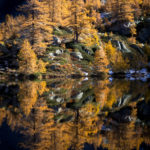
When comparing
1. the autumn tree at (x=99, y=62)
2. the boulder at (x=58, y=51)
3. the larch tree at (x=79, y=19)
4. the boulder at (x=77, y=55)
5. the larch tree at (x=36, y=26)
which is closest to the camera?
the larch tree at (x=36, y=26)

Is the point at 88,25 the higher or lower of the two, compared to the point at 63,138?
higher

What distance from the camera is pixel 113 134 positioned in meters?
4.44

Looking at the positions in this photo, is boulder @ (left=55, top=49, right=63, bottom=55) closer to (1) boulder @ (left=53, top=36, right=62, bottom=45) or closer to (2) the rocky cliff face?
(1) boulder @ (left=53, top=36, right=62, bottom=45)

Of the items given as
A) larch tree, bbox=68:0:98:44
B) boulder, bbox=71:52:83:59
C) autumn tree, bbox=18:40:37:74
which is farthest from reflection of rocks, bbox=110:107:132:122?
larch tree, bbox=68:0:98:44

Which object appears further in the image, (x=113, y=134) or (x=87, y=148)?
(x=113, y=134)

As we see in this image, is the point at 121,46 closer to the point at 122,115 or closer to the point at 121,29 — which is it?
the point at 121,29

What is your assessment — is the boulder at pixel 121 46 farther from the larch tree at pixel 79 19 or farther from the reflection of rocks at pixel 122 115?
the reflection of rocks at pixel 122 115

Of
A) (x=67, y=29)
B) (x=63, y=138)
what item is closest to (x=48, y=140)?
(x=63, y=138)

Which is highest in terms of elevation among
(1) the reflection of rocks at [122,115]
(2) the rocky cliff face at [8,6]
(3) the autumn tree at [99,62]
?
(2) the rocky cliff face at [8,6]

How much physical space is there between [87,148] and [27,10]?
3436 cm

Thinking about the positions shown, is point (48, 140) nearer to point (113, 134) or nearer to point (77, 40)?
point (113, 134)

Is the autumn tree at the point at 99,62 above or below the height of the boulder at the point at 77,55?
below

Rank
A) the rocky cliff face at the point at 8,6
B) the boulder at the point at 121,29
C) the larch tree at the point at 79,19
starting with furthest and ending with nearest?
1. the rocky cliff face at the point at 8,6
2. the boulder at the point at 121,29
3. the larch tree at the point at 79,19

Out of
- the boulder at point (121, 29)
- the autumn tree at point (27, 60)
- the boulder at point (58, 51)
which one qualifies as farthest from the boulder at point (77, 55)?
the boulder at point (121, 29)
